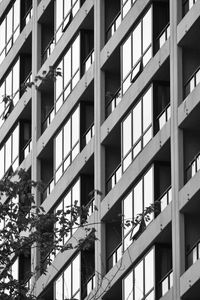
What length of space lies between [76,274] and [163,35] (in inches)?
384

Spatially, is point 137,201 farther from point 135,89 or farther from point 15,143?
point 15,143

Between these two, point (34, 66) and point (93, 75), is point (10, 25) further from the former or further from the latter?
point (93, 75)

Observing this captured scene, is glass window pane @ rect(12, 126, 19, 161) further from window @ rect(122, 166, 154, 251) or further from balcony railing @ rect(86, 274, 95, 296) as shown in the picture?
window @ rect(122, 166, 154, 251)

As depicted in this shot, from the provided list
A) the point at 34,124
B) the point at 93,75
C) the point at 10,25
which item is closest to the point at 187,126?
the point at 93,75

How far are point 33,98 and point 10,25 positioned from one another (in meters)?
5.51

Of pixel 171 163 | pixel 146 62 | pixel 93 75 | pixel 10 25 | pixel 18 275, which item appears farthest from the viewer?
pixel 10 25

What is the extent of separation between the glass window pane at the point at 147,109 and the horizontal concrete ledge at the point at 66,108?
228 inches

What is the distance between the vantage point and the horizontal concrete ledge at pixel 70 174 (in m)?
58.5

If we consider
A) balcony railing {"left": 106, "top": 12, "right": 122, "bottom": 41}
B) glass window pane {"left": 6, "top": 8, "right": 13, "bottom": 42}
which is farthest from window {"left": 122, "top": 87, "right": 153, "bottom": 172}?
glass window pane {"left": 6, "top": 8, "right": 13, "bottom": 42}

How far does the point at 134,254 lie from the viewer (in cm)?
5284

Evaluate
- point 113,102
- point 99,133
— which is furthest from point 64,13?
point 99,133

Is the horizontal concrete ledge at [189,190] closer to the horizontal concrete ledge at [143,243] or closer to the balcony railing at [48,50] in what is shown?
the horizontal concrete ledge at [143,243]

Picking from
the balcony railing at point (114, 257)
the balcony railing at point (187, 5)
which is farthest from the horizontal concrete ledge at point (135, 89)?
the balcony railing at point (114, 257)

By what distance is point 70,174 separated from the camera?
6003 centimetres
